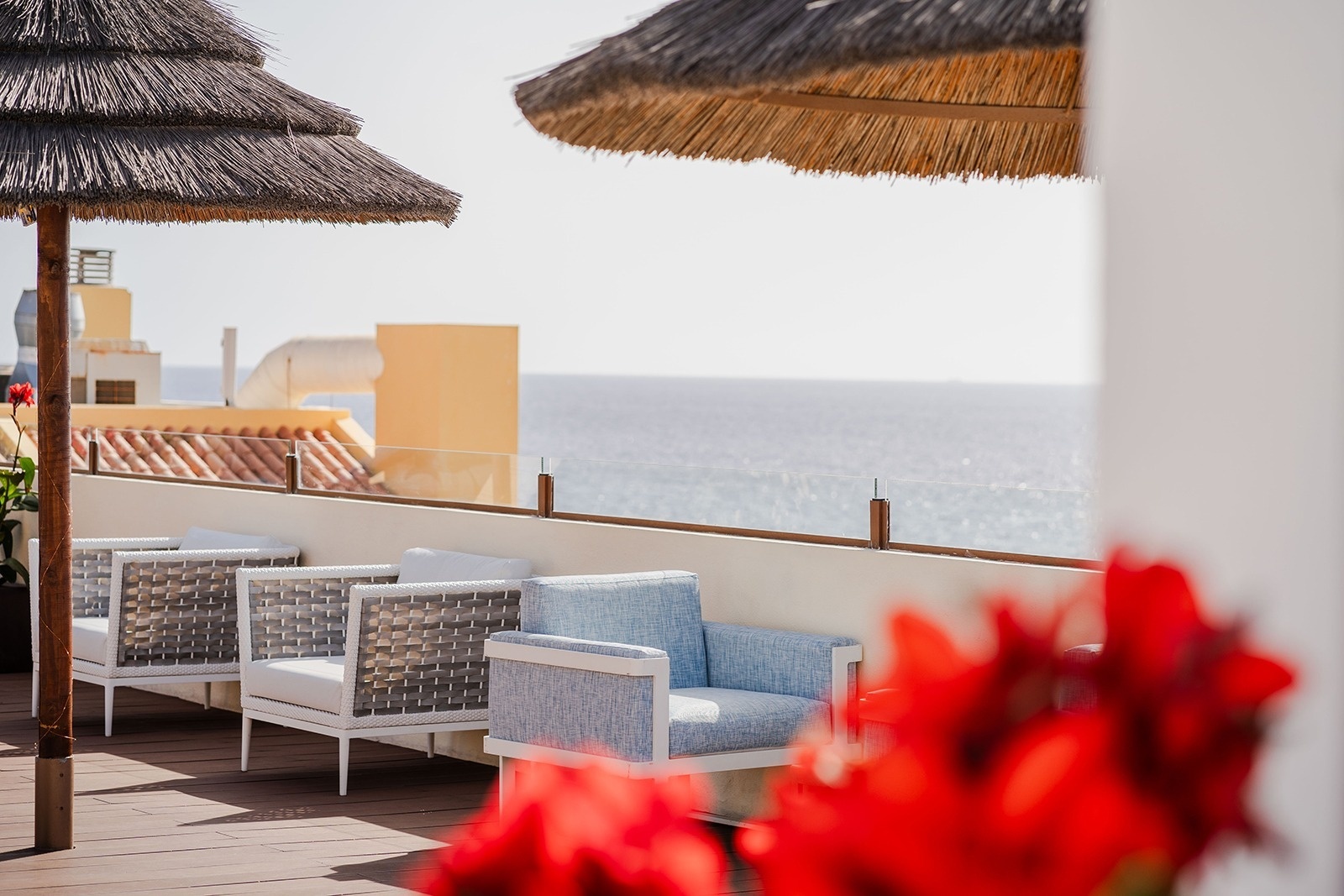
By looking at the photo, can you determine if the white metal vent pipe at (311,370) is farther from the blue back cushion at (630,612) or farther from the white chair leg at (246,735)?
the blue back cushion at (630,612)

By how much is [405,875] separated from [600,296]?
188ft

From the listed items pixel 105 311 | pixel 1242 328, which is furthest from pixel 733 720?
pixel 105 311

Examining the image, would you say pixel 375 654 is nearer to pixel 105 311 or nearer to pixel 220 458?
pixel 220 458

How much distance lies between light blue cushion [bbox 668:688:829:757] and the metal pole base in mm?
1897

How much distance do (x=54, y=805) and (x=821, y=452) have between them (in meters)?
59.5

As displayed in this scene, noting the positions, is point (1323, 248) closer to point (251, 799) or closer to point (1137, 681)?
point (1137, 681)

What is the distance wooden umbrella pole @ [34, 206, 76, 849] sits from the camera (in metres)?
4.97

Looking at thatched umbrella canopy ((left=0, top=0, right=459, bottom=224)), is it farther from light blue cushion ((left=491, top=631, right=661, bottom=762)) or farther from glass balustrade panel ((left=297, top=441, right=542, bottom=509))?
glass balustrade panel ((left=297, top=441, right=542, bottom=509))

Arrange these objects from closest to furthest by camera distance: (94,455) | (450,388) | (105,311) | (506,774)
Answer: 1. (506,774)
2. (94,455)
3. (450,388)
4. (105,311)

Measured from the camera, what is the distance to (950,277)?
194ft

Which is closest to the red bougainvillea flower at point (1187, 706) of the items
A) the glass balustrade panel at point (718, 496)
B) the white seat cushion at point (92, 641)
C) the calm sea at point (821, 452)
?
the calm sea at point (821, 452)

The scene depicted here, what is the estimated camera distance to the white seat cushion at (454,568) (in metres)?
6.63

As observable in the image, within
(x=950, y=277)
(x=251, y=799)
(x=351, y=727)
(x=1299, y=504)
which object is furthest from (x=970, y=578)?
(x=950, y=277)

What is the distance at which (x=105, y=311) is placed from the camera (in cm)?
2448
